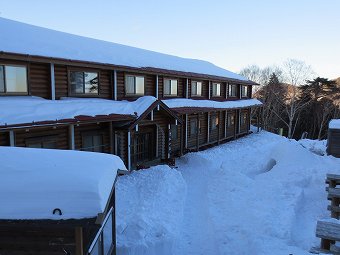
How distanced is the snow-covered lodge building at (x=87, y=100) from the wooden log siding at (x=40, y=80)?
0.12 ft

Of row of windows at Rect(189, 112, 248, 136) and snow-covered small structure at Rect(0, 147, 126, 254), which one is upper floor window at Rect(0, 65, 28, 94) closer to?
snow-covered small structure at Rect(0, 147, 126, 254)

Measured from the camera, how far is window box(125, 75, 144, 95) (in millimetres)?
15322

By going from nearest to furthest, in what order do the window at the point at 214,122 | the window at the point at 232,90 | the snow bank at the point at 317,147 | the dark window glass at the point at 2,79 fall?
1. the dark window glass at the point at 2,79
2. the snow bank at the point at 317,147
3. the window at the point at 214,122
4. the window at the point at 232,90

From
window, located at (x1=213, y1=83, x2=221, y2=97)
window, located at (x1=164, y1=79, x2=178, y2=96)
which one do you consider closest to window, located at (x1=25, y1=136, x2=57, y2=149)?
window, located at (x1=164, y1=79, x2=178, y2=96)

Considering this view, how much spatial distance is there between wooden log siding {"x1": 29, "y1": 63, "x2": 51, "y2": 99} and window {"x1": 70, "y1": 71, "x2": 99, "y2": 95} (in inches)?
47.2

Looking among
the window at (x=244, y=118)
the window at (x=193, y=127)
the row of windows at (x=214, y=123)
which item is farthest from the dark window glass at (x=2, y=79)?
the window at (x=244, y=118)

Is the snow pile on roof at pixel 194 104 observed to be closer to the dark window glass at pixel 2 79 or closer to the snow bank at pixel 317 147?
the snow bank at pixel 317 147

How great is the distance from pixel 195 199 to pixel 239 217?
2453 mm

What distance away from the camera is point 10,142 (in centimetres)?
961

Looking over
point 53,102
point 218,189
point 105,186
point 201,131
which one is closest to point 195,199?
point 218,189

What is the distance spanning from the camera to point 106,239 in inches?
246

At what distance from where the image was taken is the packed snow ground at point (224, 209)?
7777 mm

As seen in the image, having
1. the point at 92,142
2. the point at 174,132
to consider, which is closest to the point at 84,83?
the point at 92,142

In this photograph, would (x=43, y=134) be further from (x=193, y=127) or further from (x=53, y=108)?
(x=193, y=127)
